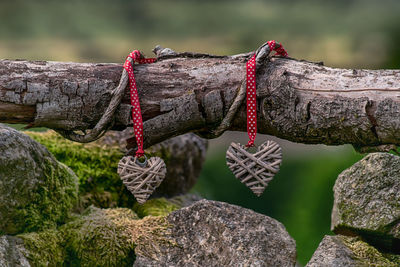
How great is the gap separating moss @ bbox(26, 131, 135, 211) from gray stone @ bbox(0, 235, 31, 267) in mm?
741

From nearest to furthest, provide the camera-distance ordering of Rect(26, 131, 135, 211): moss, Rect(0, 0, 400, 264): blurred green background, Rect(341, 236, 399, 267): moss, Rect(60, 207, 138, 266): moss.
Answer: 1. Rect(341, 236, 399, 267): moss
2. Rect(60, 207, 138, 266): moss
3. Rect(26, 131, 135, 211): moss
4. Rect(0, 0, 400, 264): blurred green background

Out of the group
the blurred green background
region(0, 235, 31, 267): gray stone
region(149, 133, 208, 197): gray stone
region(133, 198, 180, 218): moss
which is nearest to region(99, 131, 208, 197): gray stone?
region(149, 133, 208, 197): gray stone

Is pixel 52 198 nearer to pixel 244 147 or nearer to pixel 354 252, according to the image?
pixel 244 147

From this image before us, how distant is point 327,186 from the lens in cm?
443

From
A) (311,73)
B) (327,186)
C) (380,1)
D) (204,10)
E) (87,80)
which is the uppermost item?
(380,1)

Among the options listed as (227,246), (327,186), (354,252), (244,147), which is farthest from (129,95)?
(327,186)

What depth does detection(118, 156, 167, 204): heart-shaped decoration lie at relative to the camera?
1.91m

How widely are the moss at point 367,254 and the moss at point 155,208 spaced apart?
3.35ft

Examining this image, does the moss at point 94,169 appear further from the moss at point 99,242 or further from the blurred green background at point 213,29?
the blurred green background at point 213,29

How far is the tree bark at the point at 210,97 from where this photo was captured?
189cm

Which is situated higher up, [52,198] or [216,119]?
[216,119]

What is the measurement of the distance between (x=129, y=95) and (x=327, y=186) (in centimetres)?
294

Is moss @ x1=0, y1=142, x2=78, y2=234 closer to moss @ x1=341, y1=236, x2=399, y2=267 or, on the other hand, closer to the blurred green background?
moss @ x1=341, y1=236, x2=399, y2=267

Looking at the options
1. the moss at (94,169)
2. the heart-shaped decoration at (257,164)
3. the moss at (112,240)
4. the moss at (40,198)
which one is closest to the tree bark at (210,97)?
the heart-shaped decoration at (257,164)
